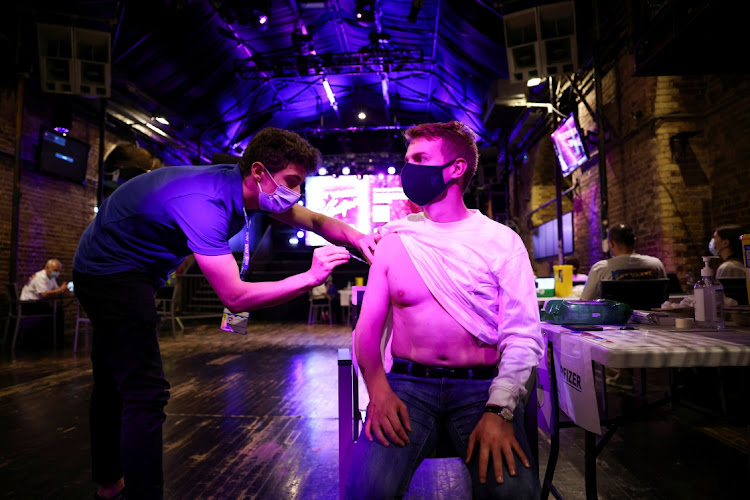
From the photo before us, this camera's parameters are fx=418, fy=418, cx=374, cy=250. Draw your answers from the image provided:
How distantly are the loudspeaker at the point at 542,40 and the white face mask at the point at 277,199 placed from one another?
6.11 meters

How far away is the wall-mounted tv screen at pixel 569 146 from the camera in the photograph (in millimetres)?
6804

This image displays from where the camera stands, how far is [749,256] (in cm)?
169

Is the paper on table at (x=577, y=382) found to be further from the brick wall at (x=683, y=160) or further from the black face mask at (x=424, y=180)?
the brick wall at (x=683, y=160)

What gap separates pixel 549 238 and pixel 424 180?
30.5 ft

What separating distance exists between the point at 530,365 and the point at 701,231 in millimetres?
5391

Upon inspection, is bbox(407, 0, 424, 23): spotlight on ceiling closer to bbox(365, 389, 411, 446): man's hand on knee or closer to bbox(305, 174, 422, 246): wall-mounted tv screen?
bbox(305, 174, 422, 246): wall-mounted tv screen

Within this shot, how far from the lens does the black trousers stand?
1.40 m

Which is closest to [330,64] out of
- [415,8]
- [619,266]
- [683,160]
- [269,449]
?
[415,8]

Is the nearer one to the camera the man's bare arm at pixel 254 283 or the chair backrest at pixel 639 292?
the man's bare arm at pixel 254 283

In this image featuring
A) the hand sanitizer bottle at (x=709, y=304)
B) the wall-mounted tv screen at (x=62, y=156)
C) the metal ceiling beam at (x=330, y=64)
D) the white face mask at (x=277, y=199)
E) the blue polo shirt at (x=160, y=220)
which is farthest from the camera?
the metal ceiling beam at (x=330, y=64)

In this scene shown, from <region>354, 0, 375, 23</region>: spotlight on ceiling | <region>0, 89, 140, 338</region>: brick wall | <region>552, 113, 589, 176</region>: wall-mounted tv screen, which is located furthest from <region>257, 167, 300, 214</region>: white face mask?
<region>0, 89, 140, 338</region>: brick wall

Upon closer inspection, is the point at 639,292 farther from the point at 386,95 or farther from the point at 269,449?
the point at 386,95

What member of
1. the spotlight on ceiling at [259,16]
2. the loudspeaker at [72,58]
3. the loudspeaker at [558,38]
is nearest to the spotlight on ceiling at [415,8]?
the loudspeaker at [558,38]

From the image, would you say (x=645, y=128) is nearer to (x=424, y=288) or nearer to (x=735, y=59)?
(x=735, y=59)
